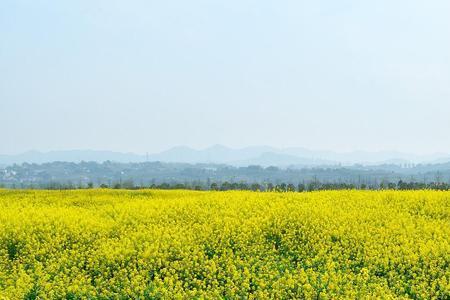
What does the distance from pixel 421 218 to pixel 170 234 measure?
963cm

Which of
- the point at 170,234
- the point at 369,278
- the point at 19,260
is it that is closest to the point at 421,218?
the point at 369,278

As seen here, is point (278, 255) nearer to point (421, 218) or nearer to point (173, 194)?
point (421, 218)

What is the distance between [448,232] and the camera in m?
18.8

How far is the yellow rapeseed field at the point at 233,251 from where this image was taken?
47.6 ft

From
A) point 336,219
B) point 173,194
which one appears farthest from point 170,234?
point 173,194

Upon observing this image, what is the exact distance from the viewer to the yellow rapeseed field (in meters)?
14.5

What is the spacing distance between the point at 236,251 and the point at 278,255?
136 cm

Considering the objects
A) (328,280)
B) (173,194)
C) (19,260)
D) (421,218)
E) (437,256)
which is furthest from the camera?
(173,194)

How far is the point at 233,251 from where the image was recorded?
57.8 feet

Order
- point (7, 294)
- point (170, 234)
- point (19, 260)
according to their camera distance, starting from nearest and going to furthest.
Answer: point (7, 294) < point (19, 260) < point (170, 234)

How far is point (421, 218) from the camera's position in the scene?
20.6 meters

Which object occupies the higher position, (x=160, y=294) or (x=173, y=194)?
(x=173, y=194)

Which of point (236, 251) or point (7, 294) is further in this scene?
point (236, 251)

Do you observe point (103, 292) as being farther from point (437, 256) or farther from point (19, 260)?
point (437, 256)
